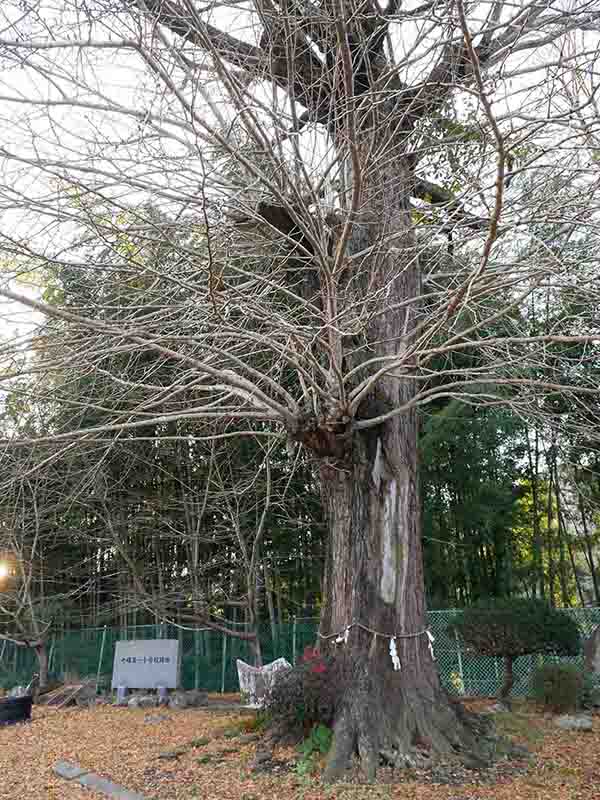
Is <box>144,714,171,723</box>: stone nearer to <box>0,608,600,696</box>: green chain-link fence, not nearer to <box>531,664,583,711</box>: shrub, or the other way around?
<box>0,608,600,696</box>: green chain-link fence

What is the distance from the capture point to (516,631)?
23.9 ft

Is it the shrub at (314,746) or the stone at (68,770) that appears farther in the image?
the stone at (68,770)

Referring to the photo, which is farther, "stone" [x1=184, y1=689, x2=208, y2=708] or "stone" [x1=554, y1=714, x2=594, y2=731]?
"stone" [x1=184, y1=689, x2=208, y2=708]

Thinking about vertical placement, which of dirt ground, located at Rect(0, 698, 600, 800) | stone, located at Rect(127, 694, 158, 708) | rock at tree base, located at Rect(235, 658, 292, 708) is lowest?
dirt ground, located at Rect(0, 698, 600, 800)

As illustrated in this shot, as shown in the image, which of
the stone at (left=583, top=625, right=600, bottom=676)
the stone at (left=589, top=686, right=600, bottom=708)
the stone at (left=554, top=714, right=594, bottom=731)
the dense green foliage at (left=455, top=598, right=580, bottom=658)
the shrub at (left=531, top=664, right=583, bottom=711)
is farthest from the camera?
the stone at (left=583, top=625, right=600, bottom=676)

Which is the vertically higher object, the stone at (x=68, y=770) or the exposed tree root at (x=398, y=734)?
the exposed tree root at (x=398, y=734)

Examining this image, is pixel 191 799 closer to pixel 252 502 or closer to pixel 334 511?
pixel 334 511

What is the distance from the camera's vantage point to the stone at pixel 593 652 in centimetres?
768

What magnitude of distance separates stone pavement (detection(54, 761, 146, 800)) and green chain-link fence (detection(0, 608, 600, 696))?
444cm

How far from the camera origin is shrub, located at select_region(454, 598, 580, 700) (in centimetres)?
731

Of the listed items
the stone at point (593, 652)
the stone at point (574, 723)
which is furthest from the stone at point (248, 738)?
the stone at point (593, 652)

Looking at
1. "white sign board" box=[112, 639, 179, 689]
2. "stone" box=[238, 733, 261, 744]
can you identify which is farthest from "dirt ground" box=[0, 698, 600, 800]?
"white sign board" box=[112, 639, 179, 689]

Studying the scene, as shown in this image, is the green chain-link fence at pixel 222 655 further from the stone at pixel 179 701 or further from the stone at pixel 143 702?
the stone at pixel 179 701

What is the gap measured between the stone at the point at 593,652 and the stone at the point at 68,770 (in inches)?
226
